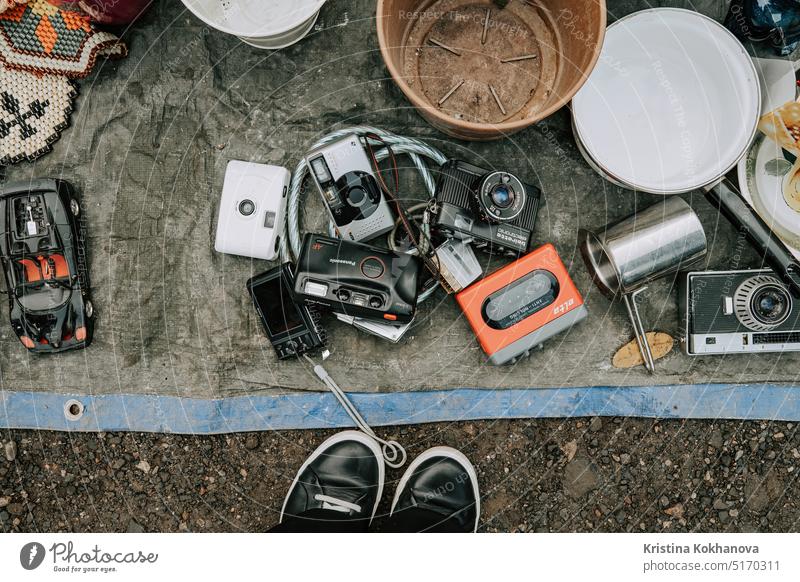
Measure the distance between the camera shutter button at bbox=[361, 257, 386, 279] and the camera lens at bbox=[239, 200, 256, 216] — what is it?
346mm

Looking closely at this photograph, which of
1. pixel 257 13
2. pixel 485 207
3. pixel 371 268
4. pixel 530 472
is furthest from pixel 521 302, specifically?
pixel 257 13

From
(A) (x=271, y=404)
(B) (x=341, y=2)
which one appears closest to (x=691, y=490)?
(A) (x=271, y=404)

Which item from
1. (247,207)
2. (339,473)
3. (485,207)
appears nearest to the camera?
(485,207)

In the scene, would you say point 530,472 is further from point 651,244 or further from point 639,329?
point 651,244

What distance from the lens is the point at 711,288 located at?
1505 mm

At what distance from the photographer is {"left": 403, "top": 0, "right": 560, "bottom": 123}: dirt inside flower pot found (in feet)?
4.93

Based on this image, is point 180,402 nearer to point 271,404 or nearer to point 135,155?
point 271,404

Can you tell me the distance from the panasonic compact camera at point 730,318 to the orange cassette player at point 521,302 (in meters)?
0.33

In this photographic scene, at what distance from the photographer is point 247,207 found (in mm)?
1486

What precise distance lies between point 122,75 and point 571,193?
137 centimetres

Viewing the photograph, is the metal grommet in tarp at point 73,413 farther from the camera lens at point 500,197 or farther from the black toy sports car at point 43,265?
the camera lens at point 500,197

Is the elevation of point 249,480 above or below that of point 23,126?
below

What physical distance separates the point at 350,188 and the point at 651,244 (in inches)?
31.8

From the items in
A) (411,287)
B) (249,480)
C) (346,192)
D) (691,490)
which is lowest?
(691,490)
